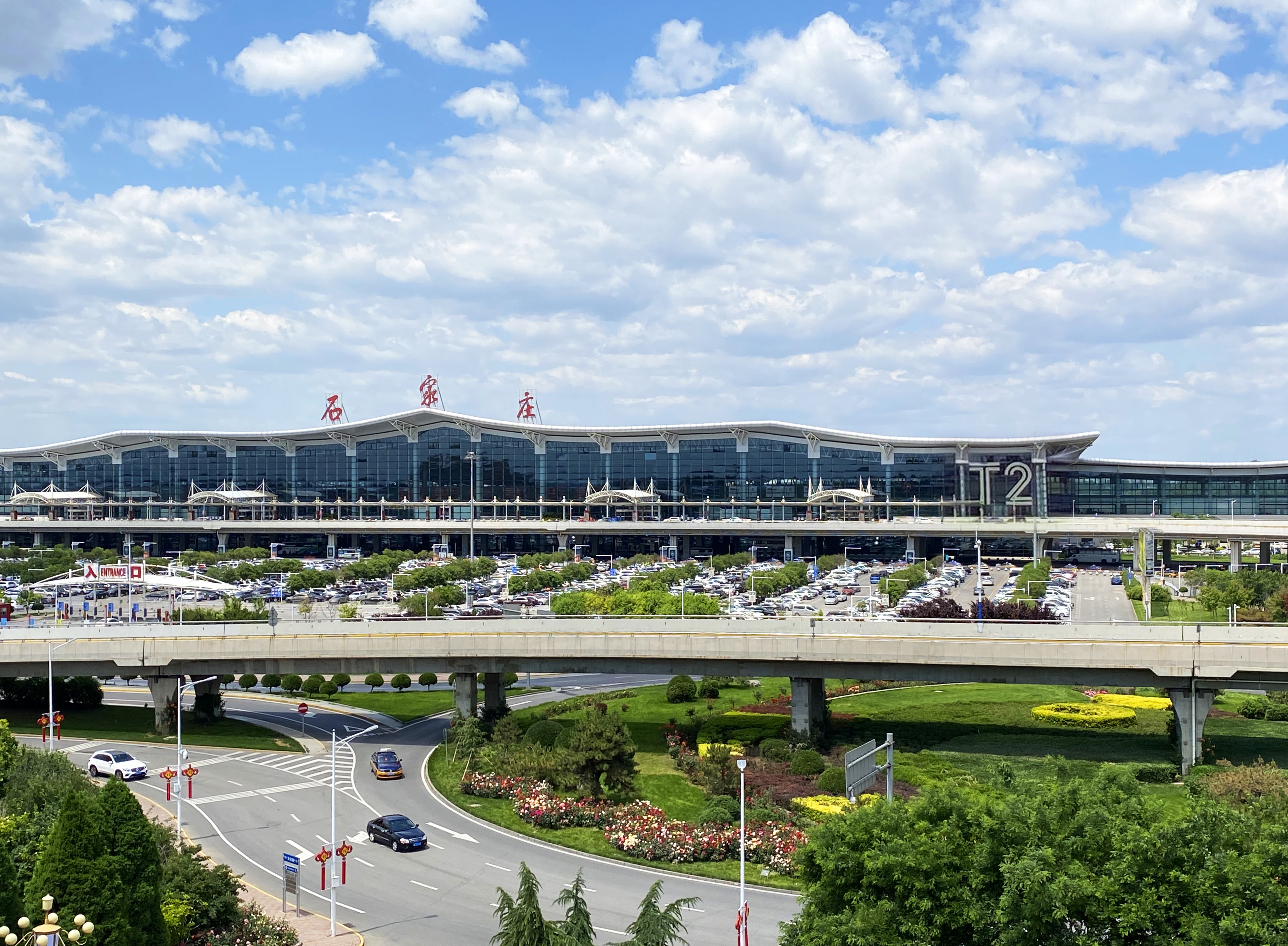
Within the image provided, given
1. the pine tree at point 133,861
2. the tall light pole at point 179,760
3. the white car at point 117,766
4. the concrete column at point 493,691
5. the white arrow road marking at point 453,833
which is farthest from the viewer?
the concrete column at point 493,691

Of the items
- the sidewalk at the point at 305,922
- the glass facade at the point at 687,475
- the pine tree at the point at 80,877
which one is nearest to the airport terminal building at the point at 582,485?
the glass facade at the point at 687,475

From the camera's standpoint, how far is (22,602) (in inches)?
3479

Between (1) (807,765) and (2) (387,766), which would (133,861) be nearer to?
→ (2) (387,766)

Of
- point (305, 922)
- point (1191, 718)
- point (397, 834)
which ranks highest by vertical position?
point (1191, 718)

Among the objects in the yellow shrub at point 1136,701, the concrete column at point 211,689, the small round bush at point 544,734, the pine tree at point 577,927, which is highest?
the pine tree at point 577,927

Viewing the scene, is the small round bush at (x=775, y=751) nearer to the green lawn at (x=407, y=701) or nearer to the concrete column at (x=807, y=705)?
the concrete column at (x=807, y=705)

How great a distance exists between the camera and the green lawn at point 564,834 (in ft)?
101

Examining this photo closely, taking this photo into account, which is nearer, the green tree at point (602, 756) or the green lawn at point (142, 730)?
the green tree at point (602, 756)

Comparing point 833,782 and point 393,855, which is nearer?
point 393,855

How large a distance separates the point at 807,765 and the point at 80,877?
1013 inches

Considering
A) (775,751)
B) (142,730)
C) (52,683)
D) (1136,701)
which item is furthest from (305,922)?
(1136,701)

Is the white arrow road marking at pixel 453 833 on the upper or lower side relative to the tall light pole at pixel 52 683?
lower

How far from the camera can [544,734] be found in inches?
1747

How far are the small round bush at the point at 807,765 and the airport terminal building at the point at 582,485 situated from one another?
91915 millimetres
